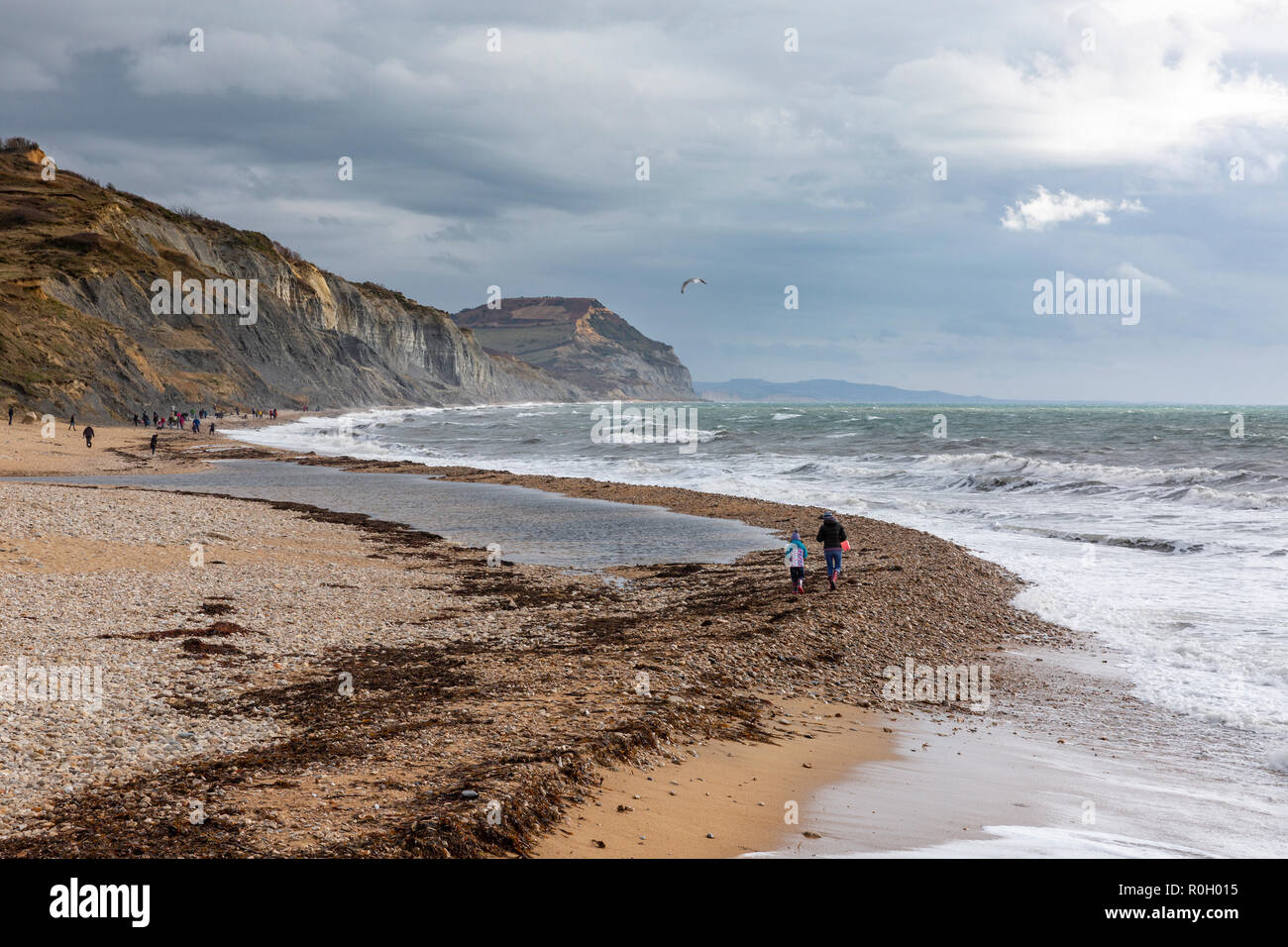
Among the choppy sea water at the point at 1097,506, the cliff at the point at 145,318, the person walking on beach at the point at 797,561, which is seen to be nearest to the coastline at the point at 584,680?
the person walking on beach at the point at 797,561

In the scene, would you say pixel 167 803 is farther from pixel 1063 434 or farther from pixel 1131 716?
pixel 1063 434

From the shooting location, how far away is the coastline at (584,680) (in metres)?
5.98

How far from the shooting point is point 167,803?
20.0 feet

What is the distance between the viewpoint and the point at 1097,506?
30484 mm

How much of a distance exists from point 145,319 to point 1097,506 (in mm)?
86047

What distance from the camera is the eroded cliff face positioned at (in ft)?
201

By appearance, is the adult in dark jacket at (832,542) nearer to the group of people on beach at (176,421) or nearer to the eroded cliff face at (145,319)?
the eroded cliff face at (145,319)

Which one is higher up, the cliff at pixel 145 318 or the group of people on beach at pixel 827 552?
the cliff at pixel 145 318

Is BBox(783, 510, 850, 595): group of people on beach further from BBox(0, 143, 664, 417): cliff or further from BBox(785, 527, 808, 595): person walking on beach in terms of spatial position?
BBox(0, 143, 664, 417): cliff

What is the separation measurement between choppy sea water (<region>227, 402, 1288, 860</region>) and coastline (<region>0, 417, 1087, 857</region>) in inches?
86.8

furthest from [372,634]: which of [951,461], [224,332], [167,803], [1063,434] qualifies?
[224,332]

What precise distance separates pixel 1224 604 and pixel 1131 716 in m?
7.27

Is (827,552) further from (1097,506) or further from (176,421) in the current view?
(176,421)

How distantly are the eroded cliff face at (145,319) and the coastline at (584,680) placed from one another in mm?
52103
